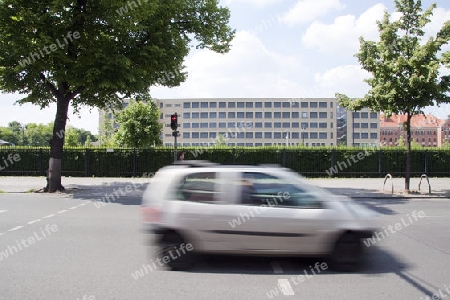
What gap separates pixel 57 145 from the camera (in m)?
15.8

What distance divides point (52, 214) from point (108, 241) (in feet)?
13.0

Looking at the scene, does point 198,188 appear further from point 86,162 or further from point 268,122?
point 268,122

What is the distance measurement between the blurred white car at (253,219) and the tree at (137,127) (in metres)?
32.9

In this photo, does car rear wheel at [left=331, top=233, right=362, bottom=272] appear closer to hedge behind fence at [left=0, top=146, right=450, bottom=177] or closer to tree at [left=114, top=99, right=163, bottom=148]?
hedge behind fence at [left=0, top=146, right=450, bottom=177]

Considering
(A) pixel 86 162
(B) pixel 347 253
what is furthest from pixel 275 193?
(A) pixel 86 162

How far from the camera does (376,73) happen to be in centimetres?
1561

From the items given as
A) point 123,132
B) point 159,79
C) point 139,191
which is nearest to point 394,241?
point 139,191

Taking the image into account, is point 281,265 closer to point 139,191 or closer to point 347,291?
point 347,291

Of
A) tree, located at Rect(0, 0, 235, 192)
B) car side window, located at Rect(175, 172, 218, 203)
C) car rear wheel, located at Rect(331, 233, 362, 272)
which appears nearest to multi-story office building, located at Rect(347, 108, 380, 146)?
tree, located at Rect(0, 0, 235, 192)

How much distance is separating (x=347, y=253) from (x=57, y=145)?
1390 cm

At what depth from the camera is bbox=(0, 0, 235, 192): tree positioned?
13.3 meters

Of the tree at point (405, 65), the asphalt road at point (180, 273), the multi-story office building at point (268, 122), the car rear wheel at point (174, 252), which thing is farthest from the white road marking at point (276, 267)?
the multi-story office building at point (268, 122)

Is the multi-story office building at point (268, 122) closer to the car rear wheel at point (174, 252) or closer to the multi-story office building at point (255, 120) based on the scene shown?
the multi-story office building at point (255, 120)

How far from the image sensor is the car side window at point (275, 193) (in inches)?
216
